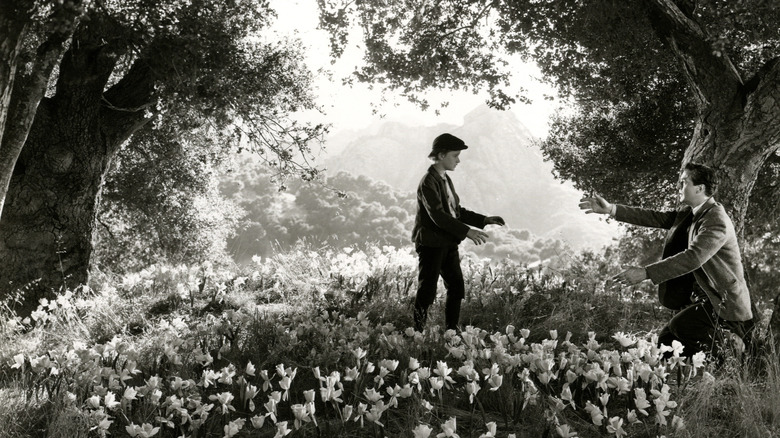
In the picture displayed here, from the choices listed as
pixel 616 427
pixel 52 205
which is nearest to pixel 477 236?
pixel 616 427

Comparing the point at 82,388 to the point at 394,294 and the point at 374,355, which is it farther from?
the point at 394,294

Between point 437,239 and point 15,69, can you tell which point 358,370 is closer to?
point 437,239

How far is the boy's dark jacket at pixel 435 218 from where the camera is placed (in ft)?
17.6

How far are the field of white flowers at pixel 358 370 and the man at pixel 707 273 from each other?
0.28 meters

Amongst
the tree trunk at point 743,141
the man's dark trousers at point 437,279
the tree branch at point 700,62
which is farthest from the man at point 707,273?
the tree branch at point 700,62

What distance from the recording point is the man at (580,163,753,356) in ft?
13.7

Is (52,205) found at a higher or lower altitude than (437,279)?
higher

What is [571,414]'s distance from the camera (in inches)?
148

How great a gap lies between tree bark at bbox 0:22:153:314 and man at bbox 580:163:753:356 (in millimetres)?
6795

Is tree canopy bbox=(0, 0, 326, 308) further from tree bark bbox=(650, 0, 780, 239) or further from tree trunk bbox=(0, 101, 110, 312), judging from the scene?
tree bark bbox=(650, 0, 780, 239)

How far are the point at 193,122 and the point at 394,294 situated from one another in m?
4.22

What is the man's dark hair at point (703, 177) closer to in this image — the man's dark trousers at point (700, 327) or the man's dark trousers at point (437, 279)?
the man's dark trousers at point (700, 327)

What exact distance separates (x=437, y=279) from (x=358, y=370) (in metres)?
1.83

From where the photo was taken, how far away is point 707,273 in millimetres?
4426
